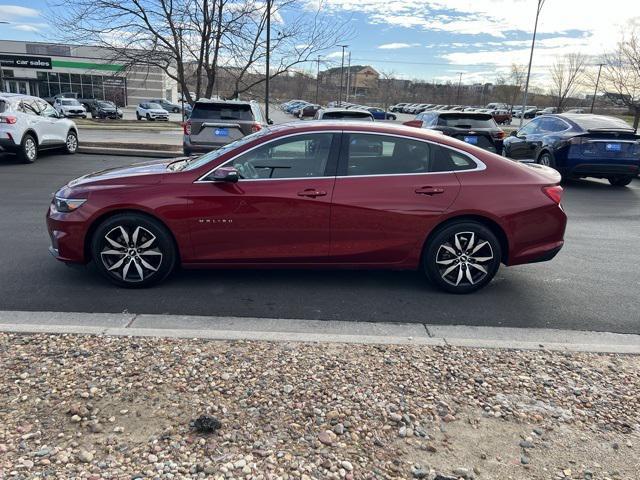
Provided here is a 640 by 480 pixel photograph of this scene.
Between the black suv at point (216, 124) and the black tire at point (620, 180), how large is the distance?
833 cm

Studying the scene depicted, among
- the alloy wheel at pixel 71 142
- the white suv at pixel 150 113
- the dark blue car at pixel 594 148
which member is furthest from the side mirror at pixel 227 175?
the white suv at pixel 150 113

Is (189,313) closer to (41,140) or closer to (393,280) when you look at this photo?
(393,280)

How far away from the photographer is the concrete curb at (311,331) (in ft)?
11.9

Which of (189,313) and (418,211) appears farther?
(418,211)

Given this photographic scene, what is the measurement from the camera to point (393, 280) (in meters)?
5.12

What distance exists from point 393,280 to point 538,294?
1393mm

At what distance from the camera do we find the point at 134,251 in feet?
14.9

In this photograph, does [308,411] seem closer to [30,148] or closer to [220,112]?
[220,112]

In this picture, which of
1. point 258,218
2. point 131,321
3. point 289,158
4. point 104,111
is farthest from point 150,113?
point 131,321

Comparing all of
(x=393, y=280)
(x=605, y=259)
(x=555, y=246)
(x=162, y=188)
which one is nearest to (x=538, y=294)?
(x=555, y=246)

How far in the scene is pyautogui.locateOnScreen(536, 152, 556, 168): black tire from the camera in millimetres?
11141

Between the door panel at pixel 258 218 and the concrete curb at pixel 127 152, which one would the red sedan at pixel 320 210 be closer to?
the door panel at pixel 258 218

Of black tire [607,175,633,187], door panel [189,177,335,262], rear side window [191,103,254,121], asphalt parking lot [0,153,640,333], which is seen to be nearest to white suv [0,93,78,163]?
rear side window [191,103,254,121]

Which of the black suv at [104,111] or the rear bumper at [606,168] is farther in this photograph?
the black suv at [104,111]
